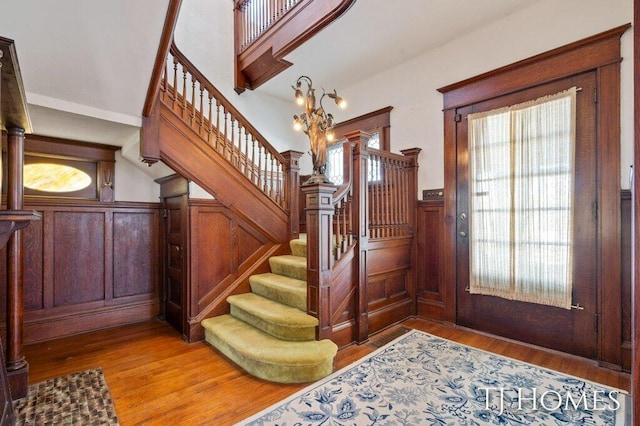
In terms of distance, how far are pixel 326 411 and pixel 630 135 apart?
3.16 meters

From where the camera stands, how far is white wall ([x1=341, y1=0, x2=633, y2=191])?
2510 millimetres

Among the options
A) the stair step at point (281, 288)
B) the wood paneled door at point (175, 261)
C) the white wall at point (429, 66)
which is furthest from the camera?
the wood paneled door at point (175, 261)

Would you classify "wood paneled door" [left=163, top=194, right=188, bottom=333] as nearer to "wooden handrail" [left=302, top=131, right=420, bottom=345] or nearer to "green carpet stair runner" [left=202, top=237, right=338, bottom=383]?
"green carpet stair runner" [left=202, top=237, right=338, bottom=383]

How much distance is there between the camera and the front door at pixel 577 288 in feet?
8.61

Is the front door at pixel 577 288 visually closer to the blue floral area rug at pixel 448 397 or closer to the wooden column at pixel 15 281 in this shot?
the blue floral area rug at pixel 448 397

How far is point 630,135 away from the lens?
245 cm

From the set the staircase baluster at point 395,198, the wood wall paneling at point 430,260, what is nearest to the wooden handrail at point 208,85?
the staircase baluster at point 395,198

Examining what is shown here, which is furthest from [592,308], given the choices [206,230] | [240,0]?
[240,0]

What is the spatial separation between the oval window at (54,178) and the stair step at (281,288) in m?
2.26

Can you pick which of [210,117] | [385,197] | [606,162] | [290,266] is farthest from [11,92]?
[606,162]

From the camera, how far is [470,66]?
340 centimetres

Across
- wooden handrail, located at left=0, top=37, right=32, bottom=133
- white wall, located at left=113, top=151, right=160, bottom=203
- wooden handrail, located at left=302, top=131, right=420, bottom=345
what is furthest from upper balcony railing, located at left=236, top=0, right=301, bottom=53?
wooden handrail, located at left=0, top=37, right=32, bottom=133

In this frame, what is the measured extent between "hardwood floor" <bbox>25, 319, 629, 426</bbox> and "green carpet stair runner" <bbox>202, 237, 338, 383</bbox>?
0.10 m

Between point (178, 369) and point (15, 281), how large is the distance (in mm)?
1341
